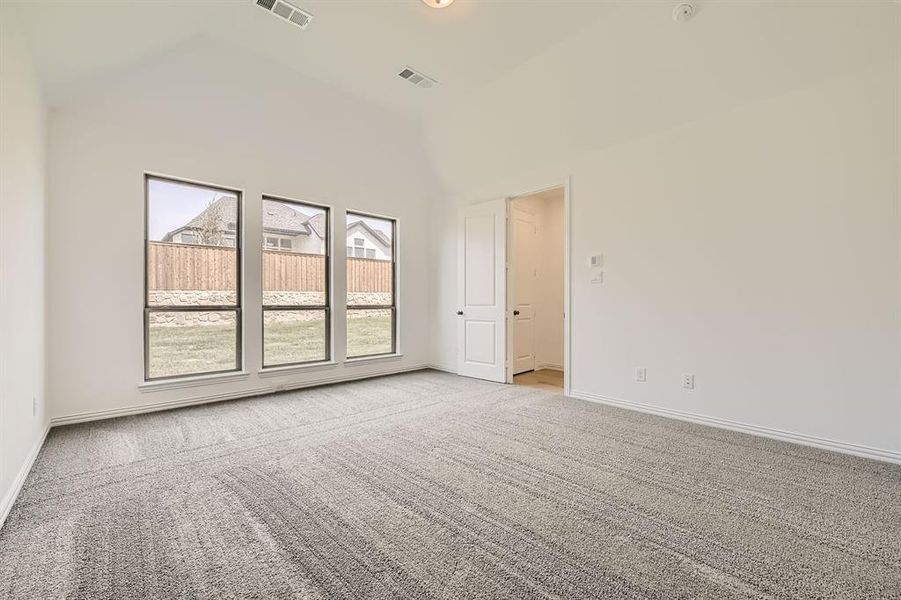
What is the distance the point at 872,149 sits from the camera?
8.79 feet

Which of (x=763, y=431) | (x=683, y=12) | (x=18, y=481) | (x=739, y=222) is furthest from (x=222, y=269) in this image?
(x=763, y=431)

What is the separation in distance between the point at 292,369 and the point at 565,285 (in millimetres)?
3257

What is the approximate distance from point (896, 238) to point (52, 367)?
6.28 m

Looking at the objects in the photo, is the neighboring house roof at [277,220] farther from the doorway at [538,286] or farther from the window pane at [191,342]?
the doorway at [538,286]

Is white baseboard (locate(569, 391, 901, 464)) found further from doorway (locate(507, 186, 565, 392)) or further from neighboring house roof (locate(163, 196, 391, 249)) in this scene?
neighboring house roof (locate(163, 196, 391, 249))

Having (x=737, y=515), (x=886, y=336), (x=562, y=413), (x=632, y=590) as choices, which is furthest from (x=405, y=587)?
(x=886, y=336)

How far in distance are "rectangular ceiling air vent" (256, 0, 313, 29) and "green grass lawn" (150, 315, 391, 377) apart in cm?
292

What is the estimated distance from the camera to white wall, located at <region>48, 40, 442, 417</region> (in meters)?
3.27

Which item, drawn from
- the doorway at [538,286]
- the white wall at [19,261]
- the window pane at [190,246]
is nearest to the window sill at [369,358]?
the window pane at [190,246]

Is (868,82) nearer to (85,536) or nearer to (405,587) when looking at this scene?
(405,587)

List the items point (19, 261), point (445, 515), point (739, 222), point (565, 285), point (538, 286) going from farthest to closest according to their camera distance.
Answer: point (538, 286) < point (565, 285) < point (739, 222) < point (19, 261) < point (445, 515)

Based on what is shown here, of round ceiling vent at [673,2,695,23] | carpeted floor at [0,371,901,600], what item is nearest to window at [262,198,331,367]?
carpeted floor at [0,371,901,600]

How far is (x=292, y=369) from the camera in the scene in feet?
15.0

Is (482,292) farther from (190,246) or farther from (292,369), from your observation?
(190,246)
